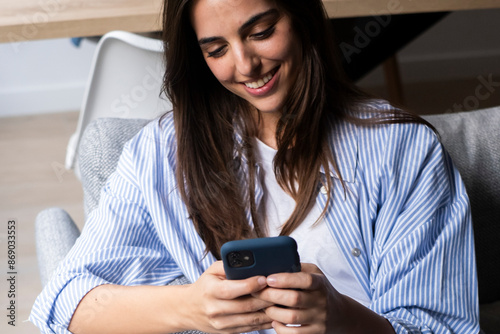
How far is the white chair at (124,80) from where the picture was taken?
5.72 feet

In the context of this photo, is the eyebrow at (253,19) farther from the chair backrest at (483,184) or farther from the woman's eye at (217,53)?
the chair backrest at (483,184)

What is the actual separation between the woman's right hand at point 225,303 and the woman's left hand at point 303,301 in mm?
15

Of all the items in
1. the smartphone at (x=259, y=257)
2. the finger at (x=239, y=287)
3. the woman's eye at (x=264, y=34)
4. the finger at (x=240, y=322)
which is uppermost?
the woman's eye at (x=264, y=34)

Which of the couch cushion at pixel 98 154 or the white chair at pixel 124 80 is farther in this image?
the white chair at pixel 124 80

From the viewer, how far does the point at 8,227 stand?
2734mm

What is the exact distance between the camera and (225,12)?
3.48 ft

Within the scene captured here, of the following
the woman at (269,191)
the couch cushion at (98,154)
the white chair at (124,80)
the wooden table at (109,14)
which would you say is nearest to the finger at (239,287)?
the woman at (269,191)

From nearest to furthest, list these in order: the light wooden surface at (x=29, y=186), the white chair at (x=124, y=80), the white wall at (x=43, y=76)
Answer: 1. the white chair at (x=124, y=80)
2. the light wooden surface at (x=29, y=186)
3. the white wall at (x=43, y=76)

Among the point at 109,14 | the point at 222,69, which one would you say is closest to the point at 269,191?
the point at 222,69

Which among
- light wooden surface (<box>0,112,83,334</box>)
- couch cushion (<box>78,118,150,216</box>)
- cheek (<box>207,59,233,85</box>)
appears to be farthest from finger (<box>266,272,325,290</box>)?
light wooden surface (<box>0,112,83,334</box>)

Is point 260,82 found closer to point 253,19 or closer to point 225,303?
point 253,19

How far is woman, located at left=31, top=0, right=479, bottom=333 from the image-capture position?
106 cm

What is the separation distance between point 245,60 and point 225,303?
368mm

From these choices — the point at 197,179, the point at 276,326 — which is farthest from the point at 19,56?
the point at 276,326
